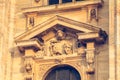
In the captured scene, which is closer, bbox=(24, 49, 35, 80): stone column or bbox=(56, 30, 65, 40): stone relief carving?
bbox=(24, 49, 35, 80): stone column

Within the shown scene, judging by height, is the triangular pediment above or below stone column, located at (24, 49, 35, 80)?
above

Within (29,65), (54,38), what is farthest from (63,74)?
(54,38)

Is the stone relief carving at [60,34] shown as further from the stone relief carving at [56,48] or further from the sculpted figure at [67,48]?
the sculpted figure at [67,48]

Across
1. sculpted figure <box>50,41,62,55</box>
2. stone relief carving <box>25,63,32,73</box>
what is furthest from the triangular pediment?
stone relief carving <box>25,63,32,73</box>

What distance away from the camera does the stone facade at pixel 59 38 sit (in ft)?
99.7

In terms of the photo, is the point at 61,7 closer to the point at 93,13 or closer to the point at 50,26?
the point at 50,26

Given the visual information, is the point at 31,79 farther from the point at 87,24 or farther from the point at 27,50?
the point at 87,24

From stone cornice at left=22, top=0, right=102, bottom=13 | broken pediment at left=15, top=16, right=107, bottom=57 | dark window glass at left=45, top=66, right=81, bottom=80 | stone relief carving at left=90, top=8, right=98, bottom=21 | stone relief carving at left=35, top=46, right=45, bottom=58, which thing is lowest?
dark window glass at left=45, top=66, right=81, bottom=80

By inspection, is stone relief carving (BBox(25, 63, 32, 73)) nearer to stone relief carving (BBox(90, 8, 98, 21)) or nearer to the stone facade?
the stone facade

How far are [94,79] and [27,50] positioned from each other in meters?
3.26

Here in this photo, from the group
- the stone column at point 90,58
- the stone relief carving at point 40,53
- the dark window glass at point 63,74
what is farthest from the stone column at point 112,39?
the stone relief carving at point 40,53

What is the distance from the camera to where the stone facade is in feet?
99.7

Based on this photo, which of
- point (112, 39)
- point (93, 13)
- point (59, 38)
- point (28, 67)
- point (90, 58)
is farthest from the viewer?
point (59, 38)

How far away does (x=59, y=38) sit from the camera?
3147 cm
